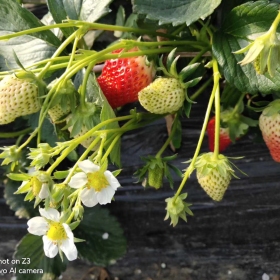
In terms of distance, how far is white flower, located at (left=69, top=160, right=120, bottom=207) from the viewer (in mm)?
613

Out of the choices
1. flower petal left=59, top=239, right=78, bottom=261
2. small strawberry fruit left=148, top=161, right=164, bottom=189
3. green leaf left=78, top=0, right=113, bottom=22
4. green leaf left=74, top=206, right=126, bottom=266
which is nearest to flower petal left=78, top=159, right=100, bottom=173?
flower petal left=59, top=239, right=78, bottom=261

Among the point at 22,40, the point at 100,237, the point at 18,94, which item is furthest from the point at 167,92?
the point at 100,237

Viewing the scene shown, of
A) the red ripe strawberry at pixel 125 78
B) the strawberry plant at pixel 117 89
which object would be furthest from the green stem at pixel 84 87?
the red ripe strawberry at pixel 125 78

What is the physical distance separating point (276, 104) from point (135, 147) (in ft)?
1.53

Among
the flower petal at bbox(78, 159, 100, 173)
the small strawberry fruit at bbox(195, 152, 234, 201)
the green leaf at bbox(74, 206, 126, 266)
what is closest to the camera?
the flower petal at bbox(78, 159, 100, 173)

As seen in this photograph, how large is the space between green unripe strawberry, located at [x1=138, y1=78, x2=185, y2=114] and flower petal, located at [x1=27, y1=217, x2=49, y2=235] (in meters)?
0.23

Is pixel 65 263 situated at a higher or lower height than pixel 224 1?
lower

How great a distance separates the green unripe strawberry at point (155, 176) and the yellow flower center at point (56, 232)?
0.21 meters

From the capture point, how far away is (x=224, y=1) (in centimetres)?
88

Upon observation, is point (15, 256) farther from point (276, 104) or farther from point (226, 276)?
point (276, 104)

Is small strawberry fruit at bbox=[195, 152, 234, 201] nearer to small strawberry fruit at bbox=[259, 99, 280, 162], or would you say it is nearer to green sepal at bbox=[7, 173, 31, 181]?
small strawberry fruit at bbox=[259, 99, 280, 162]

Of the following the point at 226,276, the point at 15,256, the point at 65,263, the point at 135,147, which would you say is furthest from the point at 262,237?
the point at 15,256

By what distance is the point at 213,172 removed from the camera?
2.33ft

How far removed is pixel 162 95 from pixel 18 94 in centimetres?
21
